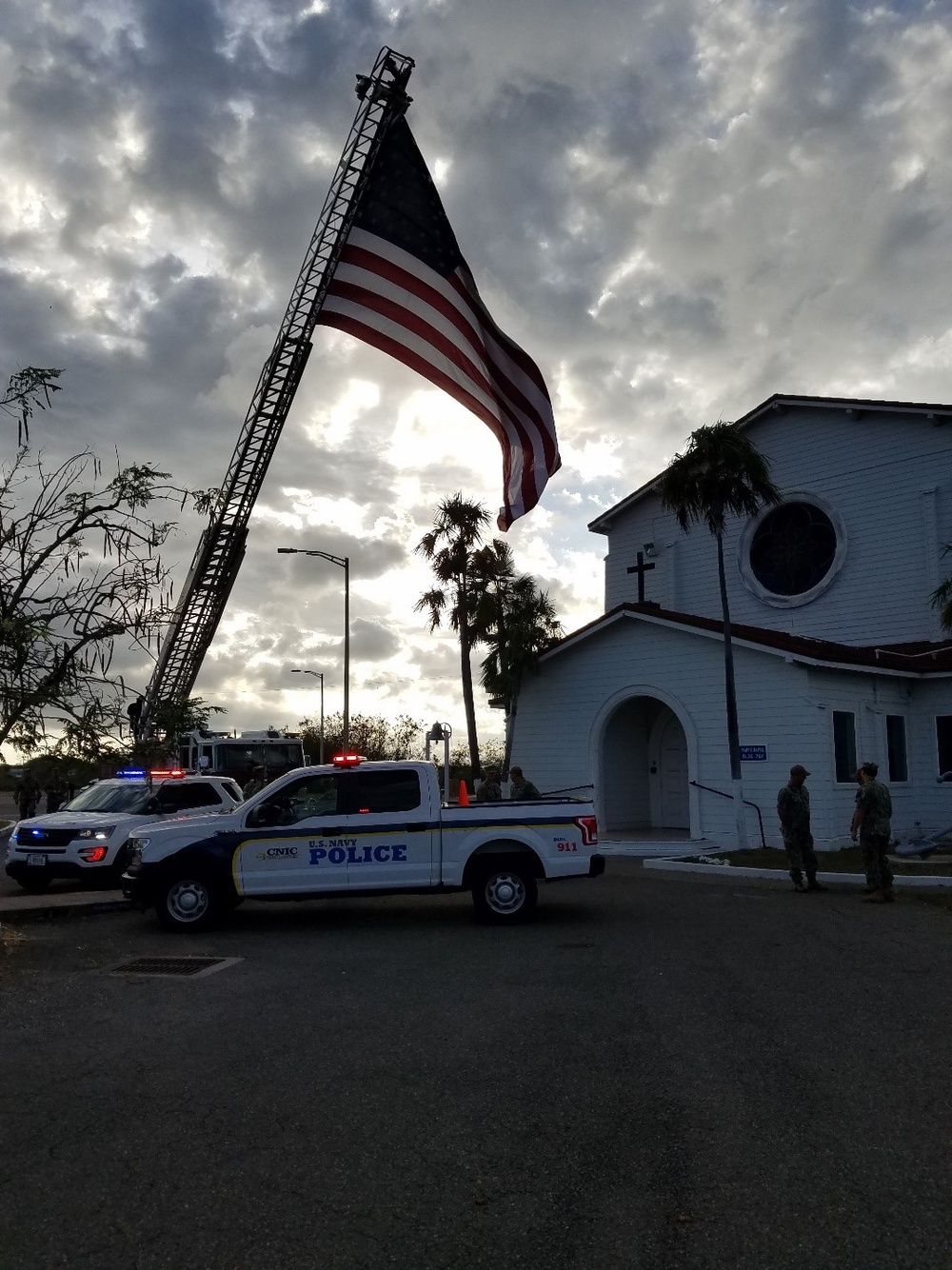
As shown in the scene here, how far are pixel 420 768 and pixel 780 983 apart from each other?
499 centimetres

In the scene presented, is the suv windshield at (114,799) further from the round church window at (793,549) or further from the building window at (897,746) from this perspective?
the round church window at (793,549)

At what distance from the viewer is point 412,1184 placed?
447 cm

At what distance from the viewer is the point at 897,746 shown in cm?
2381

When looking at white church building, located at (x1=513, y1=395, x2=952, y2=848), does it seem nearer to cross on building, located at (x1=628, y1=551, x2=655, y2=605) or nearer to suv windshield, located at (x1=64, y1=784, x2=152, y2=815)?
cross on building, located at (x1=628, y1=551, x2=655, y2=605)

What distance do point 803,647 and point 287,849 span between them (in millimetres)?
13366

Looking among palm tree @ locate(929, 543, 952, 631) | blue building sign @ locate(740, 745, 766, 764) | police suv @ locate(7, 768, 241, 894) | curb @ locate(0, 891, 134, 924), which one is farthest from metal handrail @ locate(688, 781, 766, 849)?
curb @ locate(0, 891, 134, 924)

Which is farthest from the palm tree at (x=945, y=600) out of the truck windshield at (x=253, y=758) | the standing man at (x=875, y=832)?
the truck windshield at (x=253, y=758)

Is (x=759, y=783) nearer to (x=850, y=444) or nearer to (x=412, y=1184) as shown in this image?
(x=850, y=444)

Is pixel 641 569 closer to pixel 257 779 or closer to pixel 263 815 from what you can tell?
pixel 257 779

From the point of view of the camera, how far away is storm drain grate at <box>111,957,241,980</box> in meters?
9.61

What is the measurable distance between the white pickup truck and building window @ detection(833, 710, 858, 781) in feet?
37.6

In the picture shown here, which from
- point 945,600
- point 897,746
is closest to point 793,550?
point 945,600

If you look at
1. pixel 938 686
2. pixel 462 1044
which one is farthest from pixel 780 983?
pixel 938 686

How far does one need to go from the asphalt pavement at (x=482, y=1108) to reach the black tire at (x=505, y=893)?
59.3 inches
